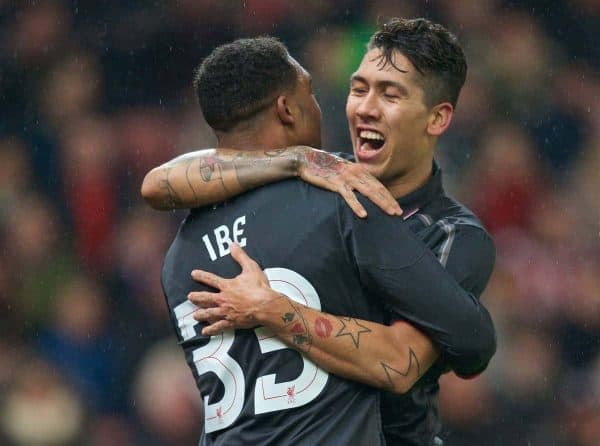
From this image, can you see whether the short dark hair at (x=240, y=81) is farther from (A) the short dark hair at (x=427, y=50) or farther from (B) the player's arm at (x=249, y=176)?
(A) the short dark hair at (x=427, y=50)

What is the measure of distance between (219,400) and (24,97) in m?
4.16

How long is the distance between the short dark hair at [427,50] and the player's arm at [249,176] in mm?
687

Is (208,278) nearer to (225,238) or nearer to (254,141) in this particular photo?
(225,238)

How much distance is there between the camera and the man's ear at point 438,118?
3.41 metres

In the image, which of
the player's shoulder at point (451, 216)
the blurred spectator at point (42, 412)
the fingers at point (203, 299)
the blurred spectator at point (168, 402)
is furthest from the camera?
the blurred spectator at point (42, 412)

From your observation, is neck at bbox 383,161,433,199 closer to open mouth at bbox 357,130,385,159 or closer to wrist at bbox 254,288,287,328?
open mouth at bbox 357,130,385,159

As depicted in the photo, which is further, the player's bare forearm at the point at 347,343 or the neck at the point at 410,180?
the neck at the point at 410,180

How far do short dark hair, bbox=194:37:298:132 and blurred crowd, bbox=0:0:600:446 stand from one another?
307cm

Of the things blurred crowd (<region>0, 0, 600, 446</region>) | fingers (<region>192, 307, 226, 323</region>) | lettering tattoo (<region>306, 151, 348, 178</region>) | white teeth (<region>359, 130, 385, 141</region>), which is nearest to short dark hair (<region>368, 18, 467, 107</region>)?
white teeth (<region>359, 130, 385, 141</region>)

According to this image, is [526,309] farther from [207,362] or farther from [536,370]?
[207,362]

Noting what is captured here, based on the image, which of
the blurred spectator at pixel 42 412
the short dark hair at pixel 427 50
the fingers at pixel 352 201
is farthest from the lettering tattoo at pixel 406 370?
the blurred spectator at pixel 42 412

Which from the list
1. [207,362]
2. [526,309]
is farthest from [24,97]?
[207,362]

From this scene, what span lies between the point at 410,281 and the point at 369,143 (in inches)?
37.4

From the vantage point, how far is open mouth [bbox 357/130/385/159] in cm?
337
